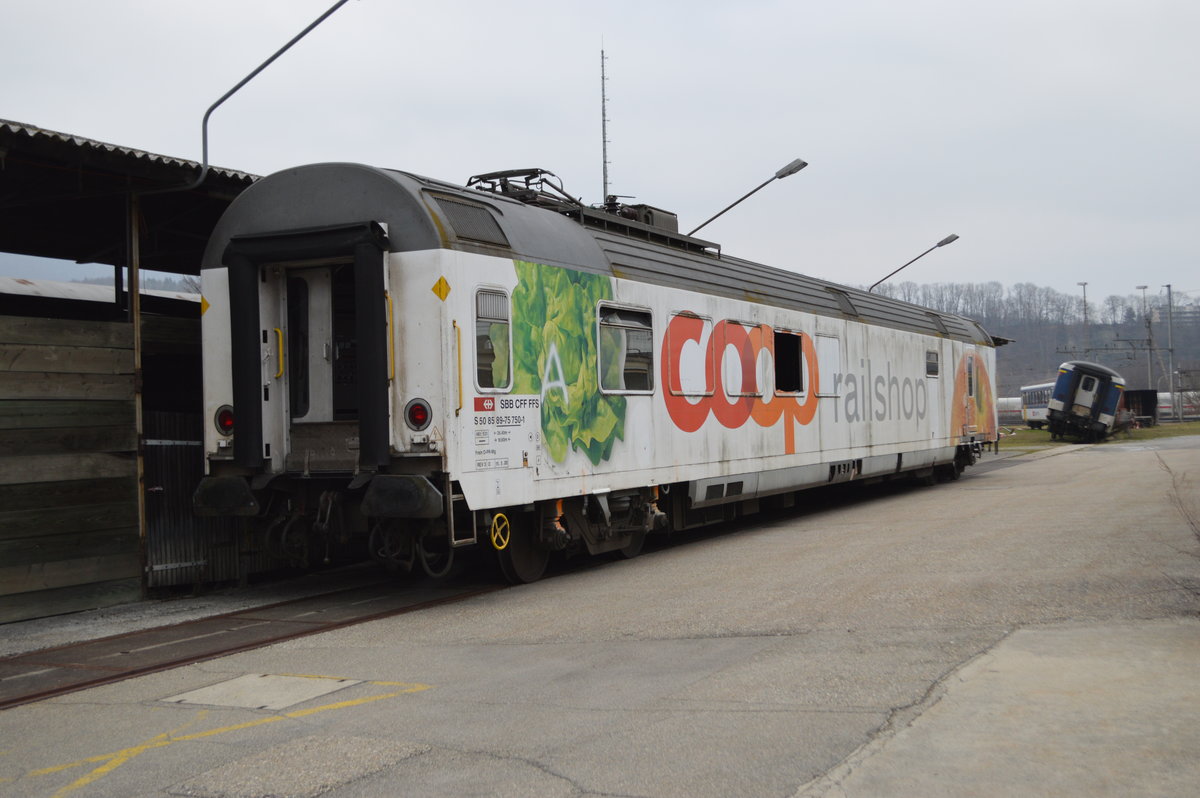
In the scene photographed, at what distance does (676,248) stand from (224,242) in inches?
244

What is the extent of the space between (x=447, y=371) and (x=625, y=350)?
10.4 feet

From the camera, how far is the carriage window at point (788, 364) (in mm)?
15906

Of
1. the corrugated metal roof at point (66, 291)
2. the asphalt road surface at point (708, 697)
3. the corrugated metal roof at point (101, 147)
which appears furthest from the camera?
the corrugated metal roof at point (66, 291)

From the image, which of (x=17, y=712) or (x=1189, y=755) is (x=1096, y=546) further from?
(x=17, y=712)

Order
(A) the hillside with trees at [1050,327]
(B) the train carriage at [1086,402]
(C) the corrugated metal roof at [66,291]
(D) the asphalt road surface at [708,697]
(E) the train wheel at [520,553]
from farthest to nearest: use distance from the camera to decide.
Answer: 1. (A) the hillside with trees at [1050,327]
2. (B) the train carriage at [1086,402]
3. (C) the corrugated metal roof at [66,291]
4. (E) the train wheel at [520,553]
5. (D) the asphalt road surface at [708,697]

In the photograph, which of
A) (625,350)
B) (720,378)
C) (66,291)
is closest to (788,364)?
(720,378)

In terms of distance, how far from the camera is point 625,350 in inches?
483

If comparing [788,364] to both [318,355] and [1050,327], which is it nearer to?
[318,355]

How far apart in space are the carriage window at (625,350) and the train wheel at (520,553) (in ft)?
5.89

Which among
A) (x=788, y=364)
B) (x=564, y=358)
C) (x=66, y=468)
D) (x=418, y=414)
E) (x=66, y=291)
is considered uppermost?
(x=66, y=291)

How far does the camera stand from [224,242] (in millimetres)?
10602

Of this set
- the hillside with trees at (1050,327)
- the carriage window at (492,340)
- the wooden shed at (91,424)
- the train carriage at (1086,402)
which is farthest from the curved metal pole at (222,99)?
the hillside with trees at (1050,327)

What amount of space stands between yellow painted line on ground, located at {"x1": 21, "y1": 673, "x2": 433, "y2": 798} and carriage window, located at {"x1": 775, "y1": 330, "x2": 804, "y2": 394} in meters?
10.0

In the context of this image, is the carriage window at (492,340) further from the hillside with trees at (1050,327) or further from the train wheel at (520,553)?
the hillside with trees at (1050,327)
